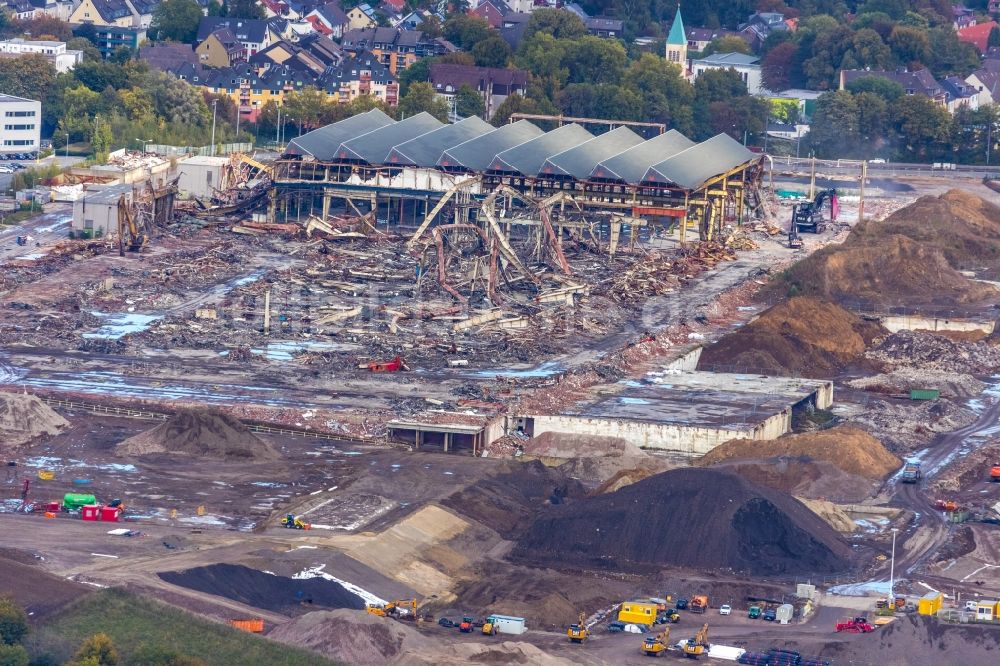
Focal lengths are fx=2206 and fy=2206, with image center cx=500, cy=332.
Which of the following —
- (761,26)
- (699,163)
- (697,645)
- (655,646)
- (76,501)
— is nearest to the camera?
(655,646)

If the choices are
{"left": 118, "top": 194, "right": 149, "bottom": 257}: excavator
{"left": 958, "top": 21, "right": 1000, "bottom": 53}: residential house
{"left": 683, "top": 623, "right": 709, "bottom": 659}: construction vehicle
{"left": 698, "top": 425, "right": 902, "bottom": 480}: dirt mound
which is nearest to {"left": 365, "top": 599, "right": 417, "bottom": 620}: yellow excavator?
{"left": 683, "top": 623, "right": 709, "bottom": 659}: construction vehicle

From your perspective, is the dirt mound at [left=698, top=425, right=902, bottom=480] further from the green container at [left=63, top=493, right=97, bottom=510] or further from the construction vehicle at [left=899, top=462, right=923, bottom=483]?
the green container at [left=63, top=493, right=97, bottom=510]

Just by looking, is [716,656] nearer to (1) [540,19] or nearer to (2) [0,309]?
(2) [0,309]

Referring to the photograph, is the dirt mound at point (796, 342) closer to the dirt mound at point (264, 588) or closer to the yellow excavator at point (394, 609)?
the yellow excavator at point (394, 609)

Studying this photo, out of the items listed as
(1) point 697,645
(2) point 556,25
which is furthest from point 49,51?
(1) point 697,645

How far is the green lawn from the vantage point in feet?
142

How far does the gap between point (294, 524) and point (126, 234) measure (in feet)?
149

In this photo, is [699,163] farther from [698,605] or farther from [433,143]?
[698,605]

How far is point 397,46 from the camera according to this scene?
531 ft

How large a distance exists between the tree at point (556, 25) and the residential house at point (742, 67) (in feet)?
30.9

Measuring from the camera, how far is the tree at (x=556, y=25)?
6125 inches

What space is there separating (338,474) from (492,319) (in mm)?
22374

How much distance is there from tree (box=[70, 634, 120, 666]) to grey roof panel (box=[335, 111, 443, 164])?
69.8 metres

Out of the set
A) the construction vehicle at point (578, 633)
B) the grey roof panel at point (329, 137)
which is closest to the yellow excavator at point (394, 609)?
the construction vehicle at point (578, 633)
